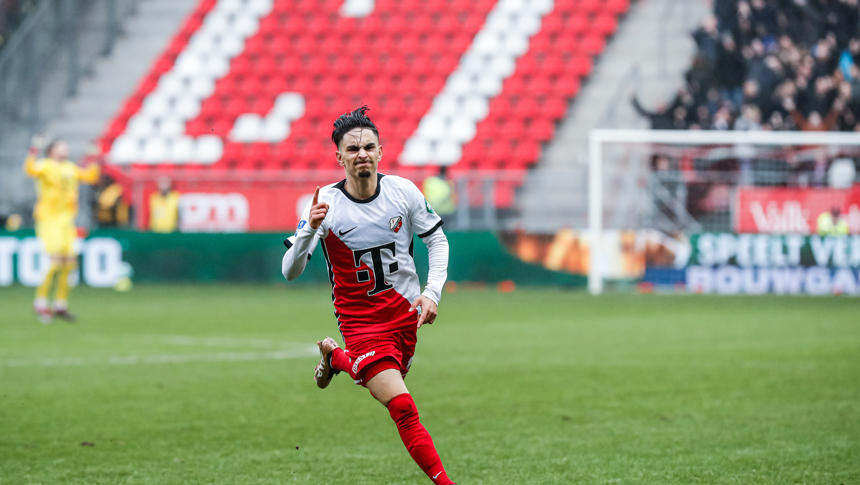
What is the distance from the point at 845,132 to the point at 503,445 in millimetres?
14888

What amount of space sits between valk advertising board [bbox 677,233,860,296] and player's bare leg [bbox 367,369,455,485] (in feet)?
44.6

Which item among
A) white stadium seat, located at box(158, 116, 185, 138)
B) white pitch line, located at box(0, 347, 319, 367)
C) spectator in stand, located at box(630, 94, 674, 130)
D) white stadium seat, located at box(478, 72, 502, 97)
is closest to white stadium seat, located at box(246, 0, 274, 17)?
white stadium seat, located at box(158, 116, 185, 138)

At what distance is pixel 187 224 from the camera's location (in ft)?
62.0

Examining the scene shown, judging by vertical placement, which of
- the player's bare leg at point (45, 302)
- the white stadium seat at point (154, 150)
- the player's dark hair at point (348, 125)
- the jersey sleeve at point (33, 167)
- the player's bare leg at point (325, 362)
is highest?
the white stadium seat at point (154, 150)

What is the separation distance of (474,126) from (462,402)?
15928 millimetres

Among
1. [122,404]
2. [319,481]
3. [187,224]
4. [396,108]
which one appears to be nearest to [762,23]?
[396,108]

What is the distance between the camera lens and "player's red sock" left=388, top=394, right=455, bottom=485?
4376mm

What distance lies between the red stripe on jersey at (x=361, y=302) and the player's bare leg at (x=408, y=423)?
25 cm

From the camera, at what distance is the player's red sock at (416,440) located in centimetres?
438

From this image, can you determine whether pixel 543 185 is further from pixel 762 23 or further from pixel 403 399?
pixel 403 399

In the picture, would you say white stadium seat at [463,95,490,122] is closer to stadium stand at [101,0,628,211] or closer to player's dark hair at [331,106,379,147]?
stadium stand at [101,0,628,211]

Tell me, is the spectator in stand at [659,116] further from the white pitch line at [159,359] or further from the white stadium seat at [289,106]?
the white pitch line at [159,359]

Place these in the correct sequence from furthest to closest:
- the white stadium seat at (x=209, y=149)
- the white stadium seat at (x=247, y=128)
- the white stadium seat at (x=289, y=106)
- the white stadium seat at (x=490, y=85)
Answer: the white stadium seat at (x=289, y=106) → the white stadium seat at (x=247, y=128) → the white stadium seat at (x=490, y=85) → the white stadium seat at (x=209, y=149)

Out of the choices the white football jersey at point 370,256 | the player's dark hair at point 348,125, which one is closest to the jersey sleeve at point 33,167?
the white football jersey at point 370,256
